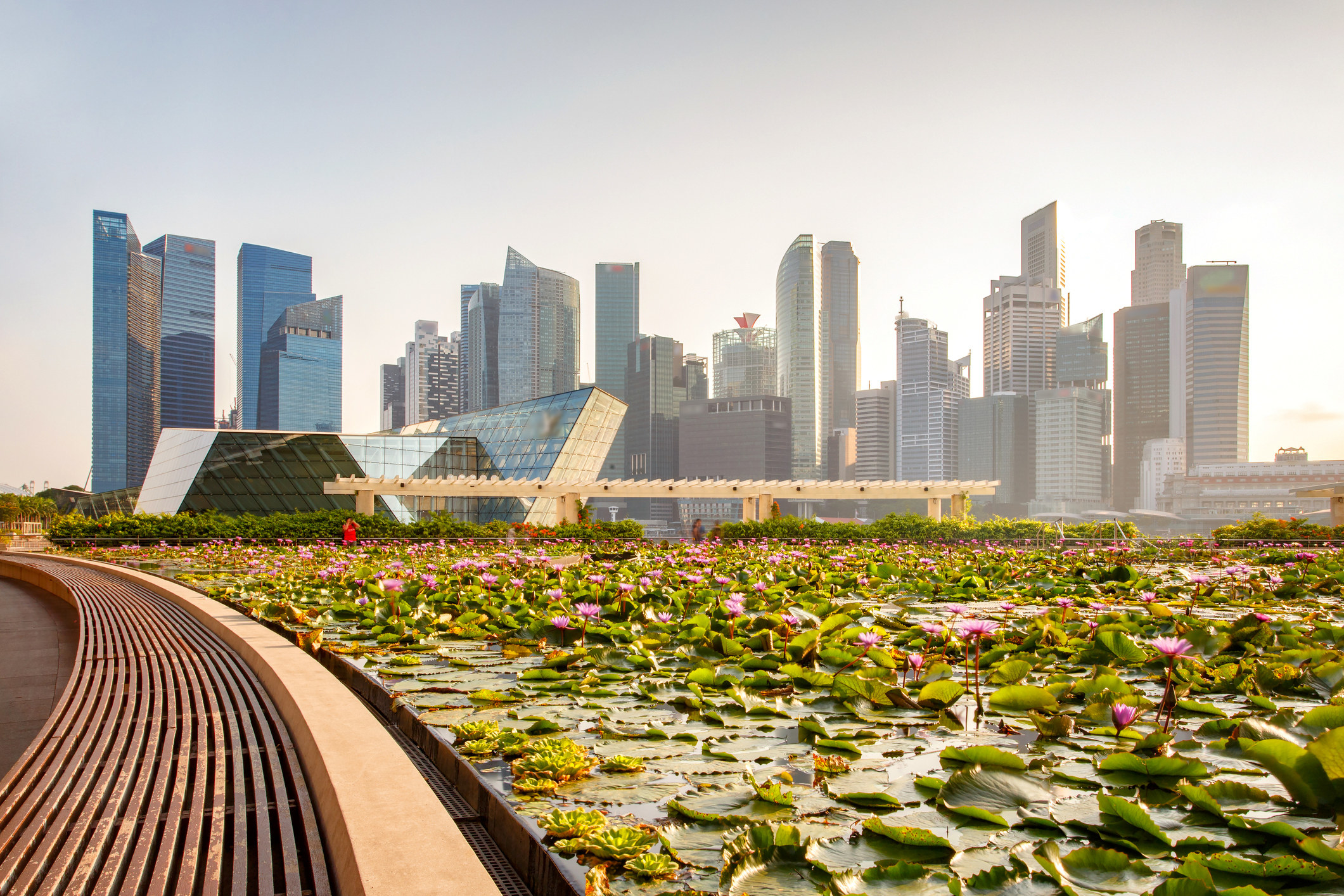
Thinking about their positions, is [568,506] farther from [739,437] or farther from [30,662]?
[739,437]

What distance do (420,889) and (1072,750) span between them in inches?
79.2

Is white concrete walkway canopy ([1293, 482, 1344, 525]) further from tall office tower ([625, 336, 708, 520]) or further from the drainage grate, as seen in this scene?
tall office tower ([625, 336, 708, 520])

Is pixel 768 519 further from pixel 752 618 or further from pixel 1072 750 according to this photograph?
pixel 1072 750

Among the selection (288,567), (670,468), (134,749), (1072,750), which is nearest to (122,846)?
(134,749)

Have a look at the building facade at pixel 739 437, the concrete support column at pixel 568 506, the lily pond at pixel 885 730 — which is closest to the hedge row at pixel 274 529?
the concrete support column at pixel 568 506

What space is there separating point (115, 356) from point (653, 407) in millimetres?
123055

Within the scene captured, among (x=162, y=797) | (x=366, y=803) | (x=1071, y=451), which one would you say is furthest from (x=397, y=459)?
(x=1071, y=451)

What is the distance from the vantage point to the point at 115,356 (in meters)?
166

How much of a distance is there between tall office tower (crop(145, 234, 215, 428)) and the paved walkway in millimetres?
202203

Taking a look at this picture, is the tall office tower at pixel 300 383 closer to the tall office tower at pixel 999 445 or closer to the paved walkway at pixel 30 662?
the tall office tower at pixel 999 445

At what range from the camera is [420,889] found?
1.46 m

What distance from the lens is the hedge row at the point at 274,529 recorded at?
19.2 m

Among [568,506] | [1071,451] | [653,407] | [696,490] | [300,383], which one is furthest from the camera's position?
[653,407]

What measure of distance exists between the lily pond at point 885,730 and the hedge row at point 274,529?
1577cm
